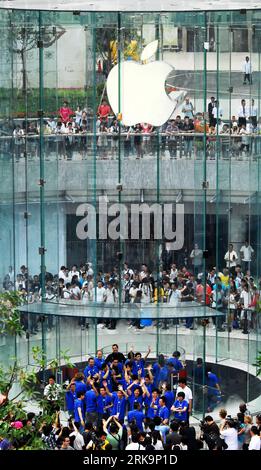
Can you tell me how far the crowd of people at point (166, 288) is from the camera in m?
29.2

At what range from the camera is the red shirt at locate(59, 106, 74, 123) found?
29.5 m

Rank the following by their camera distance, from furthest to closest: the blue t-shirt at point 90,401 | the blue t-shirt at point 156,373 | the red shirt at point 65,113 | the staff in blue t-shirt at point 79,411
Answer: the red shirt at point 65,113
the blue t-shirt at point 156,373
the blue t-shirt at point 90,401
the staff in blue t-shirt at point 79,411

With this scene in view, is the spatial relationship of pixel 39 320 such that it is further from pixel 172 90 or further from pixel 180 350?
pixel 172 90

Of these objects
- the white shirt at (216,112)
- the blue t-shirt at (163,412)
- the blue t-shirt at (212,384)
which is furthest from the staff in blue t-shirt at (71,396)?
the white shirt at (216,112)

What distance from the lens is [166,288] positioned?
2923cm

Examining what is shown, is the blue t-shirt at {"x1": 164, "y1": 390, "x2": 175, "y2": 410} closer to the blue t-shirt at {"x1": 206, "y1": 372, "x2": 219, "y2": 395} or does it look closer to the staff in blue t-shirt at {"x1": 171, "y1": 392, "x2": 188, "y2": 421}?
the staff in blue t-shirt at {"x1": 171, "y1": 392, "x2": 188, "y2": 421}

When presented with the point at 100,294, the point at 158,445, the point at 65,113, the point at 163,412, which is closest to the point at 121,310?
the point at 100,294

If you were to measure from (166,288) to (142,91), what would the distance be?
362 cm

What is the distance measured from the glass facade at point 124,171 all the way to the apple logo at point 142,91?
0.12 feet

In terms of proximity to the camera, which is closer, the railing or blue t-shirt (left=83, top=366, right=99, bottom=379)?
blue t-shirt (left=83, top=366, right=99, bottom=379)

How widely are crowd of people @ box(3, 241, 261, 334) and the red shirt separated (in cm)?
269

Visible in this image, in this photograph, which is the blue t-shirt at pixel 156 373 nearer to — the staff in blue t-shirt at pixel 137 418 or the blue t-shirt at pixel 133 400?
the blue t-shirt at pixel 133 400

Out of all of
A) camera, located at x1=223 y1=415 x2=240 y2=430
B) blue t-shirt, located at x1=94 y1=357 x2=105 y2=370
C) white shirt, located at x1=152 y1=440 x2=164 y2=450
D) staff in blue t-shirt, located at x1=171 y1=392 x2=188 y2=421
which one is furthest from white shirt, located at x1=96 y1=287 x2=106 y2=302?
white shirt, located at x1=152 y1=440 x2=164 y2=450
